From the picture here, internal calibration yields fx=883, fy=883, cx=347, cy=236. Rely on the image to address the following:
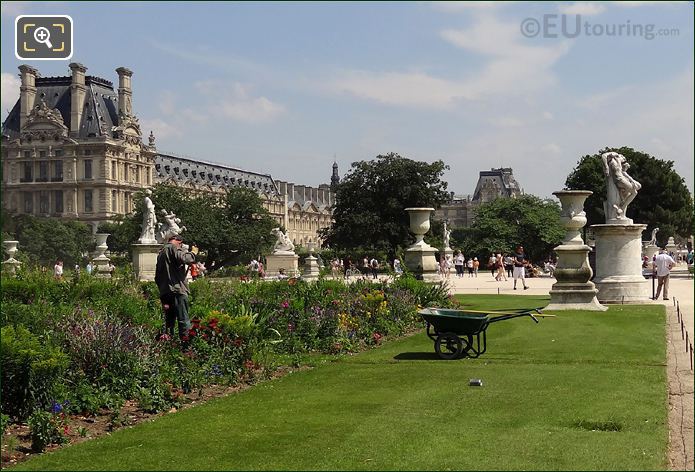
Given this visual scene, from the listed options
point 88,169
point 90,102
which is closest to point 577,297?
point 88,169

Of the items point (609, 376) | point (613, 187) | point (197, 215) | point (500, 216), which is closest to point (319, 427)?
point (609, 376)

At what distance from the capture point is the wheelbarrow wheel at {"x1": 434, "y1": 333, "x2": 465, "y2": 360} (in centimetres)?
1221

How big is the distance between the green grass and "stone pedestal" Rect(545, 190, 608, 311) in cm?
703

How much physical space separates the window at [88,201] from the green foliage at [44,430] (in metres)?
92.8

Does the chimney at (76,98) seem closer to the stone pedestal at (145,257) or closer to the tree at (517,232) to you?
the tree at (517,232)


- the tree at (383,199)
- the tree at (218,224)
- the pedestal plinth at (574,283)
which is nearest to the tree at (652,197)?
the tree at (383,199)

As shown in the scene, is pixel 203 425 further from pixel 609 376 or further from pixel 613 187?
pixel 613 187

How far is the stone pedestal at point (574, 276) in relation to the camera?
19.5 metres

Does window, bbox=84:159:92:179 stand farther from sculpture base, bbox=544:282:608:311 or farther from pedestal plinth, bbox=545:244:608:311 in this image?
sculpture base, bbox=544:282:608:311

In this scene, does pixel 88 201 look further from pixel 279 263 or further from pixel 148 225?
pixel 148 225

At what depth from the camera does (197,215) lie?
65812mm

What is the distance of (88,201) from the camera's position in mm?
99062

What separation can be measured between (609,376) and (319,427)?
165 inches

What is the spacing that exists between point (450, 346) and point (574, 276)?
26.9 ft
